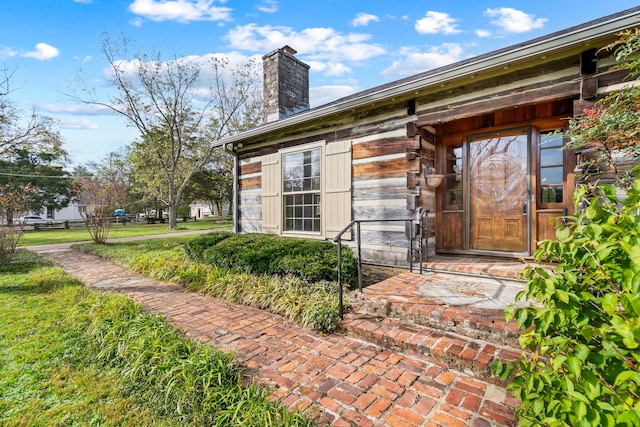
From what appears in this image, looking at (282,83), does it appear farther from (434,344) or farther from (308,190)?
(434,344)

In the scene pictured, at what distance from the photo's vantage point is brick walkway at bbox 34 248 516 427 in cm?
177

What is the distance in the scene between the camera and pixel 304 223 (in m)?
6.03

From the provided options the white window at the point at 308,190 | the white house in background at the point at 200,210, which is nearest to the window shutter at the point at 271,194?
the white window at the point at 308,190

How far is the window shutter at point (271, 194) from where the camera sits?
6.34 metres

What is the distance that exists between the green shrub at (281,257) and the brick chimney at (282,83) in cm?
385

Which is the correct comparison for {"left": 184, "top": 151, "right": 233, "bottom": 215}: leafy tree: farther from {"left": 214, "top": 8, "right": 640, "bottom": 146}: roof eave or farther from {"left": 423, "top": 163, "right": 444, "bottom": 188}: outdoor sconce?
{"left": 423, "top": 163, "right": 444, "bottom": 188}: outdoor sconce

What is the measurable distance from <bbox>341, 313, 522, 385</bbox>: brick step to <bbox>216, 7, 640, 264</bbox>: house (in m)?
1.78

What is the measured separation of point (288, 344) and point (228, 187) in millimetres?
24594

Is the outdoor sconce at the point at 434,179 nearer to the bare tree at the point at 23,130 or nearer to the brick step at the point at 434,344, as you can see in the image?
the brick step at the point at 434,344

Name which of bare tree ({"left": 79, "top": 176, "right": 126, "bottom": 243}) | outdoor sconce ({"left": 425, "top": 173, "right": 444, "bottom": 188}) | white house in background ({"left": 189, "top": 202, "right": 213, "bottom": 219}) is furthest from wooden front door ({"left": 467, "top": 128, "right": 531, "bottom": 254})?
white house in background ({"left": 189, "top": 202, "right": 213, "bottom": 219})

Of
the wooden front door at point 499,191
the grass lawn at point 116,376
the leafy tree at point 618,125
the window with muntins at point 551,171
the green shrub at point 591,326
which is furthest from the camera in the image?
the wooden front door at point 499,191

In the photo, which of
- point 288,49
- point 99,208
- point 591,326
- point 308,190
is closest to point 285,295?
point 308,190

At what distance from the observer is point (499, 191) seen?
14.7 feet

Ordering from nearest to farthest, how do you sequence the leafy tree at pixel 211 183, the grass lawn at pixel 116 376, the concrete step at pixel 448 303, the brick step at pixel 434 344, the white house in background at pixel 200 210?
the grass lawn at pixel 116 376
the brick step at pixel 434 344
the concrete step at pixel 448 303
the leafy tree at pixel 211 183
the white house in background at pixel 200 210
